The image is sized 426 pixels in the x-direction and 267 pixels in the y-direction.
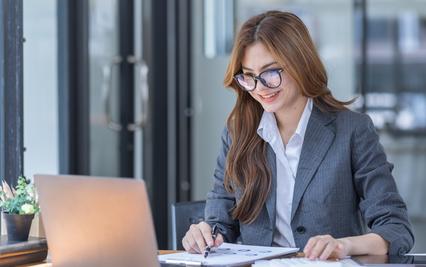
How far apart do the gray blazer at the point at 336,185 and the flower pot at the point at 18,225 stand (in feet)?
1.91

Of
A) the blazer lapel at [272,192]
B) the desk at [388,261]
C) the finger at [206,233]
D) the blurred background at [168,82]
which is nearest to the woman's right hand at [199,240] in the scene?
the finger at [206,233]

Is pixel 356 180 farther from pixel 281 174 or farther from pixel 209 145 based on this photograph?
pixel 209 145

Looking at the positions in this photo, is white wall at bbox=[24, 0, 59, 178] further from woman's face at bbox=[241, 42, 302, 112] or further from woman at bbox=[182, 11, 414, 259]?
woman's face at bbox=[241, 42, 302, 112]

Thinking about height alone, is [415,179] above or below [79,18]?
below

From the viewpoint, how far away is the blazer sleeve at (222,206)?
8.55 ft

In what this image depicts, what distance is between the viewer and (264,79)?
8.01ft

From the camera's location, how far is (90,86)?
474 cm

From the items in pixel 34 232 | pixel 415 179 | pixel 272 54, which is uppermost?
pixel 272 54

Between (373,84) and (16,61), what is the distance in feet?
14.8

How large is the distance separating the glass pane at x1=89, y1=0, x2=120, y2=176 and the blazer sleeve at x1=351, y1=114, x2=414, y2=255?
2513mm

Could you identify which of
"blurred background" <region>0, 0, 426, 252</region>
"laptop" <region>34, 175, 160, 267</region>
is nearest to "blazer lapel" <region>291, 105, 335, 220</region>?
"laptop" <region>34, 175, 160, 267</region>

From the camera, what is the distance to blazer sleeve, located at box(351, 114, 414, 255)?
235 cm

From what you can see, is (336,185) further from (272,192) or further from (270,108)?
(270,108)

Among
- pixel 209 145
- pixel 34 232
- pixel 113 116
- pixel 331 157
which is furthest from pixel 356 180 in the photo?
pixel 209 145
